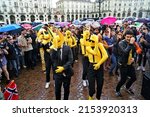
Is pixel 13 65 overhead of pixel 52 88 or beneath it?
overhead

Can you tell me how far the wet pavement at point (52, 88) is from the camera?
4.73 m

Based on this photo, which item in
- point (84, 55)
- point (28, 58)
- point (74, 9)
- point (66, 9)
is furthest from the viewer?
point (74, 9)

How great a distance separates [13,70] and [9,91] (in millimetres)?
3153

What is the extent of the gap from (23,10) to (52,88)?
2825 inches

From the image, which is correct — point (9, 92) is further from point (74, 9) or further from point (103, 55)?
point (74, 9)

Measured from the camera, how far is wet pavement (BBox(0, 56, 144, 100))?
15.5ft

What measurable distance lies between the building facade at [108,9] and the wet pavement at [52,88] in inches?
3082

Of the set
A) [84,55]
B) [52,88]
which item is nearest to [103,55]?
[84,55]

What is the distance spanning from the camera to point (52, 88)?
5.36 meters

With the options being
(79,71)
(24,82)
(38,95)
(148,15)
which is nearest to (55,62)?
(38,95)

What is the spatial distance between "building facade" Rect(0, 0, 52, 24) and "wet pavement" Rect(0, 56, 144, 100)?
67.3 m

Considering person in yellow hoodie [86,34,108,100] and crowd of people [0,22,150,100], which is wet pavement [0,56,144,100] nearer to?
crowd of people [0,22,150,100]

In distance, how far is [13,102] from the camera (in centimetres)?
288

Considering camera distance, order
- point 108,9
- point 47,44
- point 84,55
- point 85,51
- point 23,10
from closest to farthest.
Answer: point 85,51 → point 84,55 → point 47,44 → point 23,10 → point 108,9
